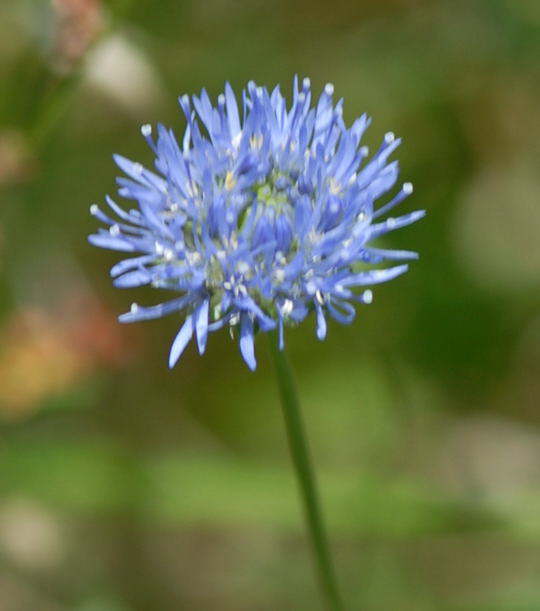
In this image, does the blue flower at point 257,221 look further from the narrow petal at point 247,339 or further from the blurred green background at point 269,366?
the blurred green background at point 269,366

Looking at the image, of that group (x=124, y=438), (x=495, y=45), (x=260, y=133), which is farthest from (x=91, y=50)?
(x=495, y=45)

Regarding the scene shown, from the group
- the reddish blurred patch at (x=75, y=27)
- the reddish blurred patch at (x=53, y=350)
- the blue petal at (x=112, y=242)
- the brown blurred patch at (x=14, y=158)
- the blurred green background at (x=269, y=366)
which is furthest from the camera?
the reddish blurred patch at (x=53, y=350)

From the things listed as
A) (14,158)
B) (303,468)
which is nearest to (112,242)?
(303,468)

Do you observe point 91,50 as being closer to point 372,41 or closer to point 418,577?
point 372,41

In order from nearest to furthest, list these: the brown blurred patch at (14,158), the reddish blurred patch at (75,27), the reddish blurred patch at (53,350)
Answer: the reddish blurred patch at (75,27) → the brown blurred patch at (14,158) → the reddish blurred patch at (53,350)

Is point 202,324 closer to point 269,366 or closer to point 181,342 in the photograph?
point 181,342

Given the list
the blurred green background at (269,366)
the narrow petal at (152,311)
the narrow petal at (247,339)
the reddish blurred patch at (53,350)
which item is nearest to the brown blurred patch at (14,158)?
the blurred green background at (269,366)
